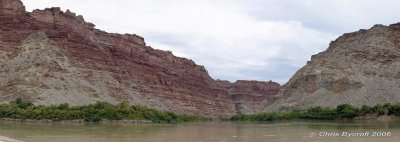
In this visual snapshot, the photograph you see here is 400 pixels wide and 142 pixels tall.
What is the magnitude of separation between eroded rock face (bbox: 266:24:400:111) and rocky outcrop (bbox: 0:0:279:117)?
40990 millimetres

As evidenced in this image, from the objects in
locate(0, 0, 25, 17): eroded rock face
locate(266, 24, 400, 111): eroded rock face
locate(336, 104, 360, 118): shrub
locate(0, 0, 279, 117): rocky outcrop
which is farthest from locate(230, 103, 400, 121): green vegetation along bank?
locate(0, 0, 25, 17): eroded rock face

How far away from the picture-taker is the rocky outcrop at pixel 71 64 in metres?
95.9

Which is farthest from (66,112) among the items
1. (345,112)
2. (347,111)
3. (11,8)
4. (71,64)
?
(11,8)

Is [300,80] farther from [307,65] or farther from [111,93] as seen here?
[111,93]

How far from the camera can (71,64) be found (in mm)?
113188

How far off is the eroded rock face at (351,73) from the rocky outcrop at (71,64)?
4099 centimetres

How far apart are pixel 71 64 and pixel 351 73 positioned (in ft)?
214

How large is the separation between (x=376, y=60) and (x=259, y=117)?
3129 centimetres

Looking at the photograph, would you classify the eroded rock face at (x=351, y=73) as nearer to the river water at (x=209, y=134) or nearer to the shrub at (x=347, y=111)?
the shrub at (x=347, y=111)

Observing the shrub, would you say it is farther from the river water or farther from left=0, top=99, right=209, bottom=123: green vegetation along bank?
left=0, top=99, right=209, bottom=123: green vegetation along bank

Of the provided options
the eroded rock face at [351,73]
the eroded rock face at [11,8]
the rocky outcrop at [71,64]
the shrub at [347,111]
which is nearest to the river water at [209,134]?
the shrub at [347,111]

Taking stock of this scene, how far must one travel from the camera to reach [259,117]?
11088 cm

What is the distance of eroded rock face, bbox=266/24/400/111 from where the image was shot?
102312 millimetres

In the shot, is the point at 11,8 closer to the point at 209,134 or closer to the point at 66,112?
the point at 66,112
